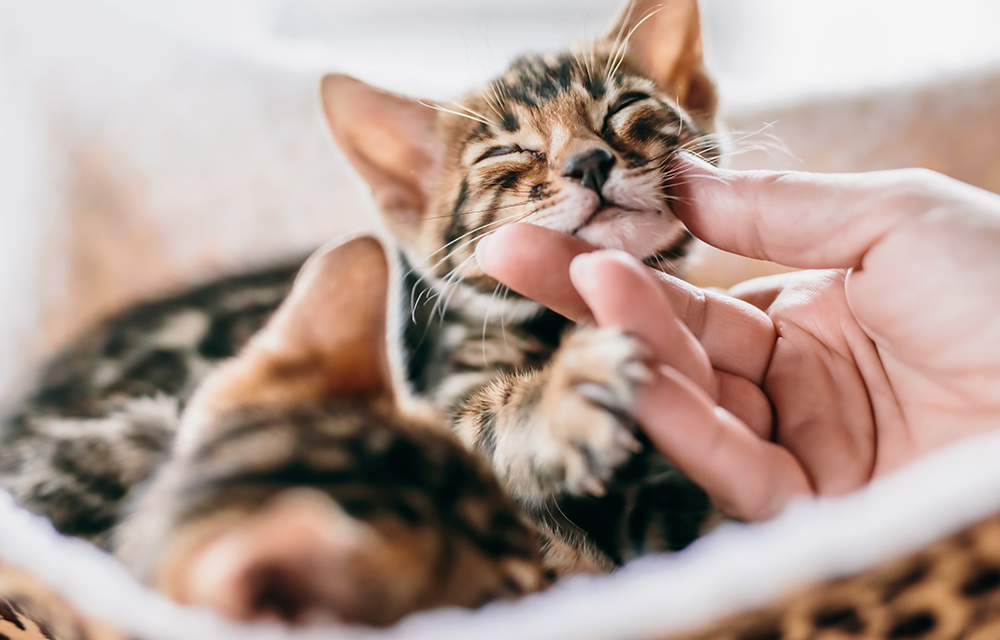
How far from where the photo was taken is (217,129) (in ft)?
5.34

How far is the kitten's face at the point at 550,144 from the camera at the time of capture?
0.92 meters

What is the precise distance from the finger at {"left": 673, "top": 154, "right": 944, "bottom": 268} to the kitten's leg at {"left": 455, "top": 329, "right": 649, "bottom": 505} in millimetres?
315

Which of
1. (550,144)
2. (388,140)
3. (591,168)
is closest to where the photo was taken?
(591,168)

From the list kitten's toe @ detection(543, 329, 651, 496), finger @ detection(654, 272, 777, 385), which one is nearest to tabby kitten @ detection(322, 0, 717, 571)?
kitten's toe @ detection(543, 329, 651, 496)

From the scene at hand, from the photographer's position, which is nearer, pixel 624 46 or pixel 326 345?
pixel 326 345

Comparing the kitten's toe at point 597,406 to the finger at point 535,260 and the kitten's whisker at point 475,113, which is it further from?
the kitten's whisker at point 475,113

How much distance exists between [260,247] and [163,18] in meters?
0.62

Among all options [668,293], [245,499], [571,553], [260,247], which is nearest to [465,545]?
[245,499]

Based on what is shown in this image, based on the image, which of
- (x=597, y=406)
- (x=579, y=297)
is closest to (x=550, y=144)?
(x=579, y=297)

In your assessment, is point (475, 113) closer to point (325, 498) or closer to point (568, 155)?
point (568, 155)

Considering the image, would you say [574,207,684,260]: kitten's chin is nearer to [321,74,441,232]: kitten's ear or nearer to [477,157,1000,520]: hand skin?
[477,157,1000,520]: hand skin

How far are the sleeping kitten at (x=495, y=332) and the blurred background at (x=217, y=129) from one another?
18 cm

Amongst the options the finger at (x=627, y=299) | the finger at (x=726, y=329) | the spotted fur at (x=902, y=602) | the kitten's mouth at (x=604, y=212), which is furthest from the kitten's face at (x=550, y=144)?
the spotted fur at (x=902, y=602)

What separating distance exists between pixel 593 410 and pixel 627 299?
137 millimetres
